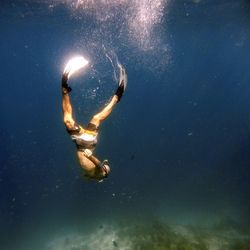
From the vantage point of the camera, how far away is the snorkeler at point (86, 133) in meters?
6.16

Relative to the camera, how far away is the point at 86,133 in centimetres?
Answer: 632

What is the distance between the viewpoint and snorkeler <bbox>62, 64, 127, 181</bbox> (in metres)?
6.16

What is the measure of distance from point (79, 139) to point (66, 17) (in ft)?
64.8

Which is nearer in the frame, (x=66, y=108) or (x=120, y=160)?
(x=66, y=108)

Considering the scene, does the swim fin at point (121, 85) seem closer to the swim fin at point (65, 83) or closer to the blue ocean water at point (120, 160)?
the swim fin at point (65, 83)

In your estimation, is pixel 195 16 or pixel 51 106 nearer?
pixel 195 16

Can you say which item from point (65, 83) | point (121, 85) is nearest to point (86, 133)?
point (65, 83)

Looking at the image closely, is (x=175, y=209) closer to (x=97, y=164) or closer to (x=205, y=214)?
(x=205, y=214)

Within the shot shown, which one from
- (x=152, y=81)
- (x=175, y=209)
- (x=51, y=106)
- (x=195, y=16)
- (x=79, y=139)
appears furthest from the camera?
(x=152, y=81)

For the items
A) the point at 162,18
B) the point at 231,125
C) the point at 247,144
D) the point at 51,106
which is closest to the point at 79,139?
the point at 162,18

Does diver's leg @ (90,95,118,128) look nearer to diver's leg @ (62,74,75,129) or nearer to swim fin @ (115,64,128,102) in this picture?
swim fin @ (115,64,128,102)

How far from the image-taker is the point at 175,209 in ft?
77.6

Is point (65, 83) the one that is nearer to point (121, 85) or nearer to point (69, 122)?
point (69, 122)

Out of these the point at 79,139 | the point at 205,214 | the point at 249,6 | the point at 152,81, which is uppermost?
the point at 152,81
